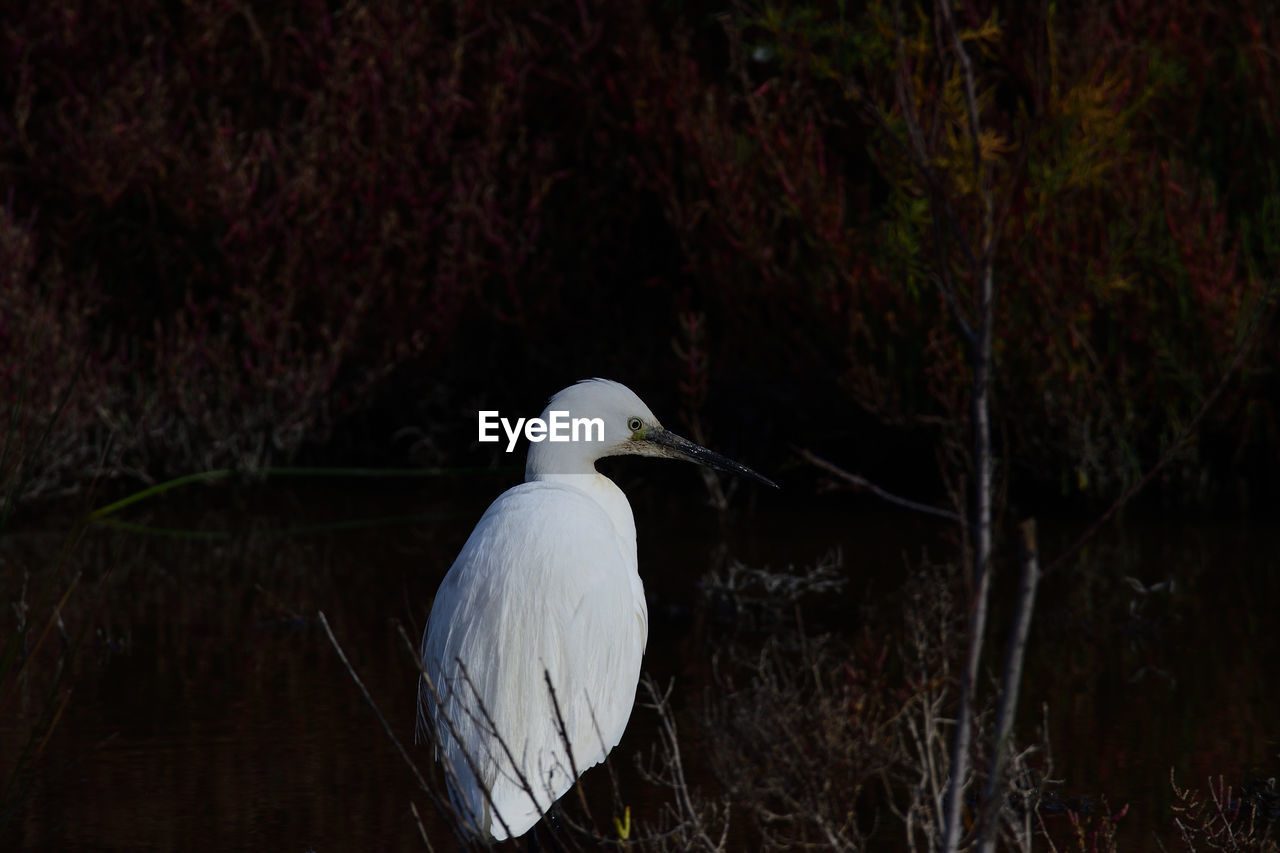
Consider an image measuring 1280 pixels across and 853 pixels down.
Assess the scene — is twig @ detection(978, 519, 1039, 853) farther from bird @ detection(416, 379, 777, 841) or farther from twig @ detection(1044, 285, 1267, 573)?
bird @ detection(416, 379, 777, 841)

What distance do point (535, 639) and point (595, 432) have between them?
2.68ft

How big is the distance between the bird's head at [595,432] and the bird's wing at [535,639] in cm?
32

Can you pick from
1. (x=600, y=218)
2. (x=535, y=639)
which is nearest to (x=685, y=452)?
(x=535, y=639)

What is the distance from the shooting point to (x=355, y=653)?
508cm

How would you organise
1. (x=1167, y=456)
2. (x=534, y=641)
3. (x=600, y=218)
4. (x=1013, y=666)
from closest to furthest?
(x=1013, y=666) < (x=1167, y=456) < (x=534, y=641) < (x=600, y=218)

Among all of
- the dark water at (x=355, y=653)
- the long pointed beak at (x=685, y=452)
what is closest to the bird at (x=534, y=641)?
the dark water at (x=355, y=653)

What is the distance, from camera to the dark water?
147 inches

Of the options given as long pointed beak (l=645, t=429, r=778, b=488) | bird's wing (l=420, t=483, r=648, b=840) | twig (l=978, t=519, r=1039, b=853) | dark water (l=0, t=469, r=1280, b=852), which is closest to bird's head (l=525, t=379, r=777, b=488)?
long pointed beak (l=645, t=429, r=778, b=488)

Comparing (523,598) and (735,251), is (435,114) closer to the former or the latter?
(735,251)

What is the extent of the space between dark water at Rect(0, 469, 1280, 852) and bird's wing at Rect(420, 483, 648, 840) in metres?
0.40

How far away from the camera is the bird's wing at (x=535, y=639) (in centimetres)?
331

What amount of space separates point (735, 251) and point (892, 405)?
3.84 feet

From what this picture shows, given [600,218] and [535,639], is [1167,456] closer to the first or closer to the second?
[535,639]

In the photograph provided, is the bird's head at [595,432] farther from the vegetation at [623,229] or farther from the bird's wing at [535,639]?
the vegetation at [623,229]
